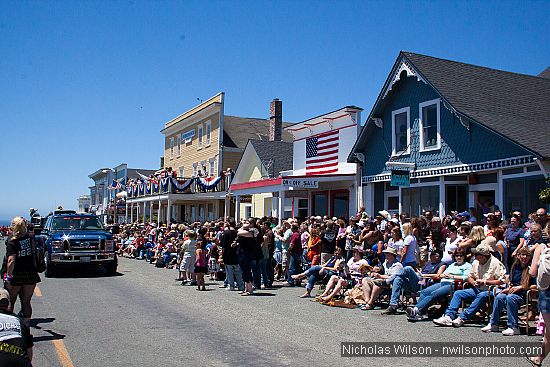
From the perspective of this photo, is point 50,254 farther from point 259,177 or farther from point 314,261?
point 259,177

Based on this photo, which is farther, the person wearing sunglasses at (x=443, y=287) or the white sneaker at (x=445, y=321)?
the person wearing sunglasses at (x=443, y=287)

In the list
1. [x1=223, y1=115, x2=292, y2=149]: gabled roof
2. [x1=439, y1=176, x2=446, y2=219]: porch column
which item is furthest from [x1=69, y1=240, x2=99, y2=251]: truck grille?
[x1=223, y1=115, x2=292, y2=149]: gabled roof

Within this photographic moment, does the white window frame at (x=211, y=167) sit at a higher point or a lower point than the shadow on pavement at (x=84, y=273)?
higher

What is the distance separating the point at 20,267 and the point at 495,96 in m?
14.9

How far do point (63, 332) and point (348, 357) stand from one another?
→ 453 cm

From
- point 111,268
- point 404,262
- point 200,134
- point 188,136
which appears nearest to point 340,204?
point 111,268

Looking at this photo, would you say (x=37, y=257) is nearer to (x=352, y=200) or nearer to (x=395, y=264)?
(x=395, y=264)

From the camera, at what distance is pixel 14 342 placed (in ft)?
12.8

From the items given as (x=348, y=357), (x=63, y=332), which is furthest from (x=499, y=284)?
(x=63, y=332)

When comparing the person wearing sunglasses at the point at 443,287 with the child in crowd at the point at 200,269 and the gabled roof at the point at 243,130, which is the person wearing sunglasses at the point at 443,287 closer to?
the child in crowd at the point at 200,269

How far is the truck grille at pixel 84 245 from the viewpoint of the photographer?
1691 cm

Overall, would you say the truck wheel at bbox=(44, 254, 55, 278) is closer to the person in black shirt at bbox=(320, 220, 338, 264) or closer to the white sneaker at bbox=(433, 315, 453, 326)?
the person in black shirt at bbox=(320, 220, 338, 264)

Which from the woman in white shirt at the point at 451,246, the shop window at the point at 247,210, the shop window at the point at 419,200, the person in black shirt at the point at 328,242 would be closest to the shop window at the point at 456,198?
the shop window at the point at 419,200

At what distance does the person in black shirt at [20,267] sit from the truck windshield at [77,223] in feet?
32.3
